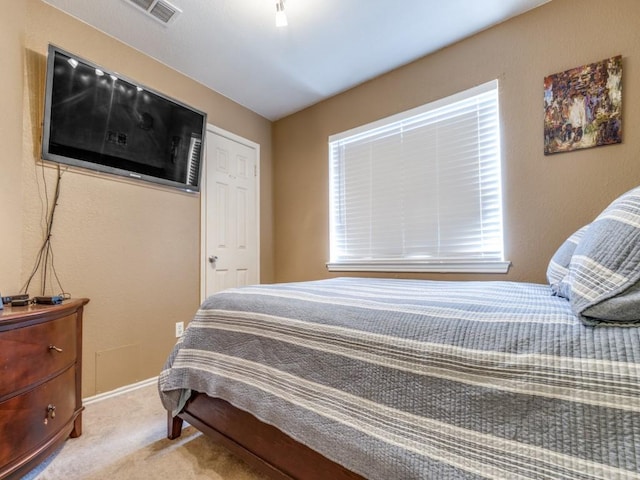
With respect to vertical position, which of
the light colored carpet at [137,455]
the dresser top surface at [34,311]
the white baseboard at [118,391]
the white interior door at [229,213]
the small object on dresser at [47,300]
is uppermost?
the white interior door at [229,213]

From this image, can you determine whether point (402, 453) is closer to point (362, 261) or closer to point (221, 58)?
point (362, 261)

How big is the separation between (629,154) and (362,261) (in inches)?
73.7

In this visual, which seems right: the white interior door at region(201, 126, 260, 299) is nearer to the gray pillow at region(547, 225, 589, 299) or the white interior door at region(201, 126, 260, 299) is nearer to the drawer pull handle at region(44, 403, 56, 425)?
the drawer pull handle at region(44, 403, 56, 425)

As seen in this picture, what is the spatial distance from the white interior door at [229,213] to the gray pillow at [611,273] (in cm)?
262

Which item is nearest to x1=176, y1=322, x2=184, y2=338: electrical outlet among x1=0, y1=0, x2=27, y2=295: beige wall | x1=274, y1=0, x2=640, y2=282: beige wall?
x1=0, y1=0, x2=27, y2=295: beige wall

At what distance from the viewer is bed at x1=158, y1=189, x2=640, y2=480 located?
1.91 feet

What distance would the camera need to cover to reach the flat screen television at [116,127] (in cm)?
179

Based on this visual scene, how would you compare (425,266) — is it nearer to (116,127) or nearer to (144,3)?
(116,127)

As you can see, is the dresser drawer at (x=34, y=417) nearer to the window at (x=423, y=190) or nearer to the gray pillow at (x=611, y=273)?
the gray pillow at (x=611, y=273)

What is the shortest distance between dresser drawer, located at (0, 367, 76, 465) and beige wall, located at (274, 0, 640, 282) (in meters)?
2.38

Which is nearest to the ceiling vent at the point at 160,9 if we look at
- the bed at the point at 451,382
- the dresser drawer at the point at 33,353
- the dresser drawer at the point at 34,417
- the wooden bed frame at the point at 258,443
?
the dresser drawer at the point at 33,353

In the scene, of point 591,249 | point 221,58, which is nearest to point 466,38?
point 221,58

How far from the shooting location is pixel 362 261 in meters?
2.74

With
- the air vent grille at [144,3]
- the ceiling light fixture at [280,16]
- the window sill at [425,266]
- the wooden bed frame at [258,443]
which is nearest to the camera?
the wooden bed frame at [258,443]
